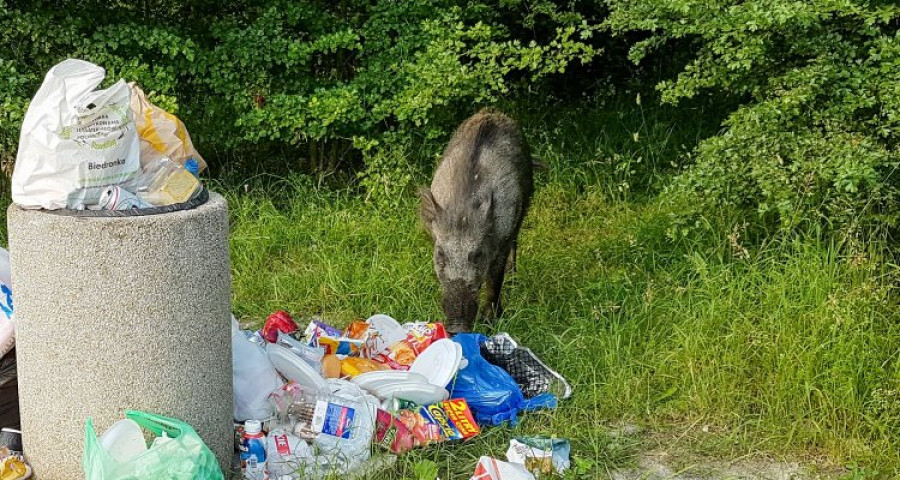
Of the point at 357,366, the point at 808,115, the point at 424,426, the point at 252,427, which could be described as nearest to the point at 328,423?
the point at 252,427

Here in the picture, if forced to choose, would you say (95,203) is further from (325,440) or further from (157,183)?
(325,440)

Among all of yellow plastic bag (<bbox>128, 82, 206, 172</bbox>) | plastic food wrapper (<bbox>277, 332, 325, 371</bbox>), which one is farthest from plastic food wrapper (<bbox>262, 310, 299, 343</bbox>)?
yellow plastic bag (<bbox>128, 82, 206, 172</bbox>)

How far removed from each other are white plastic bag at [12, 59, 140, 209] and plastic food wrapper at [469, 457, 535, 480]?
71.8 inches

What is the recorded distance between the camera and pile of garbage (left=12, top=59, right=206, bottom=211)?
3.35 m

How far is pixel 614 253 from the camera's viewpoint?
674 cm

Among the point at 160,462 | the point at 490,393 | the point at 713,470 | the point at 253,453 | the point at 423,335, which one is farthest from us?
the point at 423,335

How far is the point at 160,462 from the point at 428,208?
306 centimetres

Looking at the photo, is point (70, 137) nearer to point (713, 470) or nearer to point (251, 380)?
point (251, 380)

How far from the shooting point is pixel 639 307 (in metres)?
5.60

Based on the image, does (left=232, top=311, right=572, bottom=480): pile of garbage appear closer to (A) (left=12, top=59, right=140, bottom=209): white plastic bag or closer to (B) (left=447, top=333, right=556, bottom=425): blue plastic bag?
(B) (left=447, top=333, right=556, bottom=425): blue plastic bag

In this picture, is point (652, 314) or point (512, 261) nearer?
point (652, 314)

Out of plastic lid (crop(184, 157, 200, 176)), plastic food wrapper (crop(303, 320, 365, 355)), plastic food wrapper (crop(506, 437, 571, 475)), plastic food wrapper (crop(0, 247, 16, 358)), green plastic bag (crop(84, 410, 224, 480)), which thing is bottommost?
plastic food wrapper (crop(506, 437, 571, 475))

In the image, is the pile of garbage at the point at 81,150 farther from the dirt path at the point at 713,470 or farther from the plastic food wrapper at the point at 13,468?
the dirt path at the point at 713,470

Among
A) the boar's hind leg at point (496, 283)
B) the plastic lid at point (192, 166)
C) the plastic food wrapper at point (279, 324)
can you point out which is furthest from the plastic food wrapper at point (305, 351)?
the boar's hind leg at point (496, 283)
